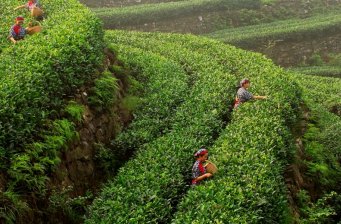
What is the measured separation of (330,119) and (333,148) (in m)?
3.06

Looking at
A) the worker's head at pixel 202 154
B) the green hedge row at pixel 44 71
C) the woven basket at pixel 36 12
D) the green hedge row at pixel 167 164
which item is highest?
the woven basket at pixel 36 12

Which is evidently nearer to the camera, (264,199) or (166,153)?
(264,199)

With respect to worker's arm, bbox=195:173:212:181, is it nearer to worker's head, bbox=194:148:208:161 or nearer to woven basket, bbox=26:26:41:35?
worker's head, bbox=194:148:208:161

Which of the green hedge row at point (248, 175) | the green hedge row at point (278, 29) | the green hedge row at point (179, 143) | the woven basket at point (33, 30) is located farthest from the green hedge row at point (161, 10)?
the green hedge row at point (248, 175)

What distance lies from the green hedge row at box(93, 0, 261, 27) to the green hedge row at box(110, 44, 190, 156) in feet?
52.2

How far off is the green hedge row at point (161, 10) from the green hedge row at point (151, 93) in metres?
15.9

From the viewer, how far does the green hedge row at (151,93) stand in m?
12.9

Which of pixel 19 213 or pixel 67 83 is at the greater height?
pixel 67 83

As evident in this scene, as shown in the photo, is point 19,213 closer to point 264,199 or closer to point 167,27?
point 264,199

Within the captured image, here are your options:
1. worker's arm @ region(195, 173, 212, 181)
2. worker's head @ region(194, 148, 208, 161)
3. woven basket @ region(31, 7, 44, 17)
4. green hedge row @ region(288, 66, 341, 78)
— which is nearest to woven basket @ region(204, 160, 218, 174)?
worker's arm @ region(195, 173, 212, 181)

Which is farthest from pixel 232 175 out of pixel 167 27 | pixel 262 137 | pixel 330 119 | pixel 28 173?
pixel 167 27

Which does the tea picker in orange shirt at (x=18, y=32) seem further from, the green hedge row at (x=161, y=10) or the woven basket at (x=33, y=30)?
the green hedge row at (x=161, y=10)

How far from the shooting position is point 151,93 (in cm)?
1550

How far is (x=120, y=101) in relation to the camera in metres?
14.4
